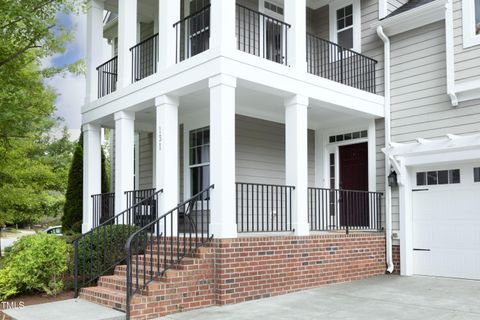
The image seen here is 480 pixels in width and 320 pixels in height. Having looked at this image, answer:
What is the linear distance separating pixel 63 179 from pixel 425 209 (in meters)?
13.0

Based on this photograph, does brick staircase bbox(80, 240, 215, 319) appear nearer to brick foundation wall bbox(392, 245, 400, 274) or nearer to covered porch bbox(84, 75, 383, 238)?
covered porch bbox(84, 75, 383, 238)

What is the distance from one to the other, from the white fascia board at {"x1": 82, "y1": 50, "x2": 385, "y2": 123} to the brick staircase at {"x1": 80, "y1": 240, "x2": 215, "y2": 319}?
9.51 ft

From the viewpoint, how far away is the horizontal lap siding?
31.3 feet

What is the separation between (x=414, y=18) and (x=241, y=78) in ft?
15.3

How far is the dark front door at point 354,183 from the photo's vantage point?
10.5 meters

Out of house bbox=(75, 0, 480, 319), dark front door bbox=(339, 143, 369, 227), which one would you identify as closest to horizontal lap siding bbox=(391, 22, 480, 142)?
house bbox=(75, 0, 480, 319)

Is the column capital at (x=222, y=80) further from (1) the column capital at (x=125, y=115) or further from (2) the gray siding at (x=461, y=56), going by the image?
(2) the gray siding at (x=461, y=56)

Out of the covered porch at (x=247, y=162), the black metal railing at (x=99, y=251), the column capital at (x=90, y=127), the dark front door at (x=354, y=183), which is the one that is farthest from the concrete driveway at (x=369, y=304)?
the column capital at (x=90, y=127)

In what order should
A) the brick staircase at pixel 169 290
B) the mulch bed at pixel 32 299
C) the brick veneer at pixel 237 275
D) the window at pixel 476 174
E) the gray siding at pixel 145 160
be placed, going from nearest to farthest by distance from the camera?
1. the brick staircase at pixel 169 290
2. the brick veneer at pixel 237 275
3. the mulch bed at pixel 32 299
4. the window at pixel 476 174
5. the gray siding at pixel 145 160

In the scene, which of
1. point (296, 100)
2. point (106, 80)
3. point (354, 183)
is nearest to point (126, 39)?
point (106, 80)

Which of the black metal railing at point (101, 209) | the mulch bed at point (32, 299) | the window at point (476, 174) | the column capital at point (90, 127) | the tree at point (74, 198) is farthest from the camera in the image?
the tree at point (74, 198)

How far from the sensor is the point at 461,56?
Answer: 933 cm

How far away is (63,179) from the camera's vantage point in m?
17.5

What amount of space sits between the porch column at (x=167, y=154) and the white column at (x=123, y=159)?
151cm
